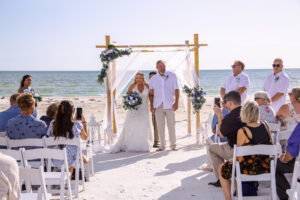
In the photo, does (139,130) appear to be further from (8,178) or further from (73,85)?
(73,85)

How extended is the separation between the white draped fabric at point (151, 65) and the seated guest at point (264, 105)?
316 centimetres

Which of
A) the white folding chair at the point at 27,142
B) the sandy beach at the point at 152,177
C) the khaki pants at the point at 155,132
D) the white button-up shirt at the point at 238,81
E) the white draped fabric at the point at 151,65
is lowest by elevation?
the sandy beach at the point at 152,177

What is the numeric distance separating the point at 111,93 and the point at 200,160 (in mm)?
2719

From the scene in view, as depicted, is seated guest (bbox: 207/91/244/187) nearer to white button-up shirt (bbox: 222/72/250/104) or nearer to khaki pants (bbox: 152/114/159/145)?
white button-up shirt (bbox: 222/72/250/104)

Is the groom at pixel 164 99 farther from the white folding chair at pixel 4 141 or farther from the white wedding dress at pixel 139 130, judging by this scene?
the white folding chair at pixel 4 141

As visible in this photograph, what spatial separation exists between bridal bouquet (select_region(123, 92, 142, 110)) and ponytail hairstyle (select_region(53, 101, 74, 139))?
8.65 ft

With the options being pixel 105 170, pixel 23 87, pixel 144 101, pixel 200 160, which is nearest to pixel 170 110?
pixel 144 101

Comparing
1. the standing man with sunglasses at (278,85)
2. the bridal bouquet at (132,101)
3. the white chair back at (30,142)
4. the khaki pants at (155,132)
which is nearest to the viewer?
the white chair back at (30,142)

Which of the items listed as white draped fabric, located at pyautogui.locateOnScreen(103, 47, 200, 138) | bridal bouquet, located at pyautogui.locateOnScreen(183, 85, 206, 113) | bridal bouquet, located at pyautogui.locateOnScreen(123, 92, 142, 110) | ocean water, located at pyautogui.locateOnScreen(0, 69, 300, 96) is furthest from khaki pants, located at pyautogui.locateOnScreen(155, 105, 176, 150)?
ocean water, located at pyautogui.locateOnScreen(0, 69, 300, 96)

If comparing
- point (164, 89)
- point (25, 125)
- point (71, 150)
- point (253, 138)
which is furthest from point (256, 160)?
point (164, 89)

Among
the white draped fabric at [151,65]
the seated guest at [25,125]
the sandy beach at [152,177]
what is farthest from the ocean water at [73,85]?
the seated guest at [25,125]

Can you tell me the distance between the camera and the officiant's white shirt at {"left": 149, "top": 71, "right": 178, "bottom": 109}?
747cm

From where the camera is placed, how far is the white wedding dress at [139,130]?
24.6 ft

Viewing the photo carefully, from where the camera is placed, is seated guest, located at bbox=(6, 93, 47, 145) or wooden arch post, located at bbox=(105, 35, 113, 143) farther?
wooden arch post, located at bbox=(105, 35, 113, 143)
